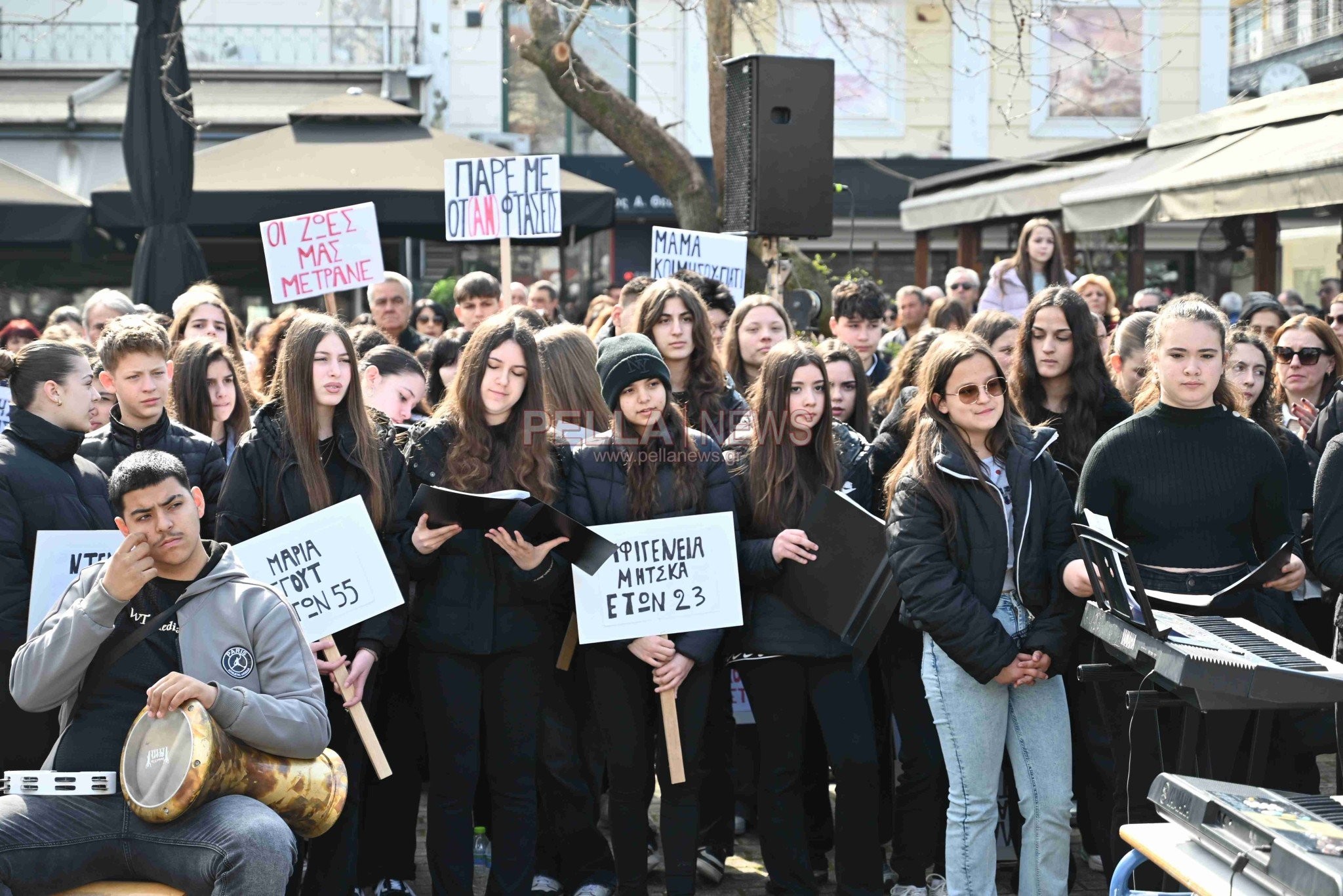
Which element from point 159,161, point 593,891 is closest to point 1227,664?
point 593,891

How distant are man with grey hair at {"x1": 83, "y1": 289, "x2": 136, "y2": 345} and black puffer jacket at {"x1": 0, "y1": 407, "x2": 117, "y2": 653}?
10.8 feet

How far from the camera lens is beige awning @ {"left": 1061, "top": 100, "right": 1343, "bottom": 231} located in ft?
26.6

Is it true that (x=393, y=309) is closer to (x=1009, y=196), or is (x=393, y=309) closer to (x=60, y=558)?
(x=60, y=558)

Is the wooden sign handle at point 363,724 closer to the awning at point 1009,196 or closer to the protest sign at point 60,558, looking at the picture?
the protest sign at point 60,558

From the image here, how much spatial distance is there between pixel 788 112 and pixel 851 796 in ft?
15.2

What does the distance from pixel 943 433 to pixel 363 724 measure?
83.4 inches

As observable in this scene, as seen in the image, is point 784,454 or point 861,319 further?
point 861,319

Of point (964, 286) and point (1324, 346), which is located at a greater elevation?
point (964, 286)

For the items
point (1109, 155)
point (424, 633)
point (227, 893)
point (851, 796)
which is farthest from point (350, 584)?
point (1109, 155)

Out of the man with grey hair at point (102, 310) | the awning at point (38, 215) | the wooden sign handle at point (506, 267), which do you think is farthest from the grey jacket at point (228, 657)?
the awning at point (38, 215)

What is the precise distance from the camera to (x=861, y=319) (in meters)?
7.29

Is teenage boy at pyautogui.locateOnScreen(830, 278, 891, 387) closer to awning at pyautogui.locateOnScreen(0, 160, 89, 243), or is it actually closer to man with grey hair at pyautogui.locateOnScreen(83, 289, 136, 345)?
man with grey hair at pyautogui.locateOnScreen(83, 289, 136, 345)

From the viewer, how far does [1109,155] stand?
12.9 metres

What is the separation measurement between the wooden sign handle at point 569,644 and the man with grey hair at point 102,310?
4029 mm
